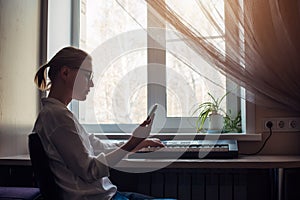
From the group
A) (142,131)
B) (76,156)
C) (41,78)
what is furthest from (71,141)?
(41,78)

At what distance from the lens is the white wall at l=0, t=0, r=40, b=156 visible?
78.9 inches

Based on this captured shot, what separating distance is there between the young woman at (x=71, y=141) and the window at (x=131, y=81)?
95 centimetres

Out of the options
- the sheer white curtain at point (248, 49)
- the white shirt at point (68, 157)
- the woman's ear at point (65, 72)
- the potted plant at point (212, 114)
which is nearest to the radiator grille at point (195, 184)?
the potted plant at point (212, 114)

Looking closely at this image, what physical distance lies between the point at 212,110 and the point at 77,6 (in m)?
1.28

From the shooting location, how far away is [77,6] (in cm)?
268

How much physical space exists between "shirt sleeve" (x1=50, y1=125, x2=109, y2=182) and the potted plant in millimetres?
1141

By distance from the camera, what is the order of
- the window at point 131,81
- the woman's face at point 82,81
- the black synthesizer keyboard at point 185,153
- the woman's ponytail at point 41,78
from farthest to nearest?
the window at point 131,81
the black synthesizer keyboard at point 185,153
the woman's ponytail at point 41,78
the woman's face at point 82,81

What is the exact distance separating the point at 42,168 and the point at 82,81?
0.44m

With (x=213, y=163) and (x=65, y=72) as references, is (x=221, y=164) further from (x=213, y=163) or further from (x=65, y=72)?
(x=65, y=72)

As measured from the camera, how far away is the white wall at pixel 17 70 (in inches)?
78.9

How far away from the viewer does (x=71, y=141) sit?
4.24 feet

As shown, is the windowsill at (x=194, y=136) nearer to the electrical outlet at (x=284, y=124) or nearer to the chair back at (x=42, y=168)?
the electrical outlet at (x=284, y=124)

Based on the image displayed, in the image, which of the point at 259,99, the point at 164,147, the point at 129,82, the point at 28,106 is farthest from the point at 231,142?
the point at 28,106

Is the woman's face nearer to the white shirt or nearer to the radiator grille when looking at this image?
the white shirt
